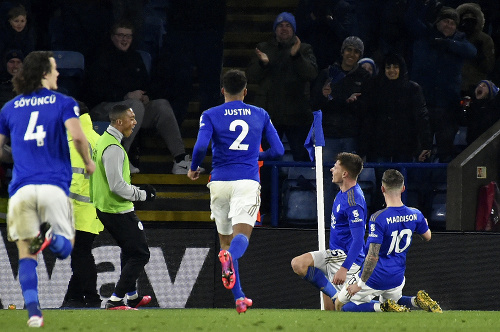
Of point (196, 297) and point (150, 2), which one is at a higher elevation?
point (150, 2)

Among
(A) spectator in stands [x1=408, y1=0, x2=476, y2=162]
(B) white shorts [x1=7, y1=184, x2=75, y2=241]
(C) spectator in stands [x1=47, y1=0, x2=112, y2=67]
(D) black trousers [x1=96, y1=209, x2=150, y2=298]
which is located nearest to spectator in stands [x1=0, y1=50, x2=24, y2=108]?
(C) spectator in stands [x1=47, y1=0, x2=112, y2=67]

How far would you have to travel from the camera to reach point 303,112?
1266 cm

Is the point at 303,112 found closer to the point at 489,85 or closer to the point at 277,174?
the point at 277,174

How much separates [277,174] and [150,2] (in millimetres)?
3788

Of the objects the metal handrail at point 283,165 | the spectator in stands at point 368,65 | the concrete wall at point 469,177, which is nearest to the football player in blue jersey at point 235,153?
the metal handrail at point 283,165

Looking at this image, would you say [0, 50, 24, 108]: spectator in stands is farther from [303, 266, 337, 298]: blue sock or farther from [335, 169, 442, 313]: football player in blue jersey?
[335, 169, 442, 313]: football player in blue jersey

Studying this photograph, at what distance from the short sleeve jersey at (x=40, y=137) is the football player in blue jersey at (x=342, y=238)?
114 inches

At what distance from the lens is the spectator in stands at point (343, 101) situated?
12.4 meters

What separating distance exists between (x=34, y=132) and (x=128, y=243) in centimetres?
285

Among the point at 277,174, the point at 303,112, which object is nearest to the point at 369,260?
the point at 277,174

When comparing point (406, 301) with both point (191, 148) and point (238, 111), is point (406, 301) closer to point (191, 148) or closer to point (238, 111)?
point (238, 111)

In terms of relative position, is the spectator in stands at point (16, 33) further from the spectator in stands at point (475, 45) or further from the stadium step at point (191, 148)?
the spectator in stands at point (475, 45)

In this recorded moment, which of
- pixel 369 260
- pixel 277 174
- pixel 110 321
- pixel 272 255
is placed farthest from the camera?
pixel 277 174

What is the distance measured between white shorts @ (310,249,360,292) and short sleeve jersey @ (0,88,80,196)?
3059 mm
